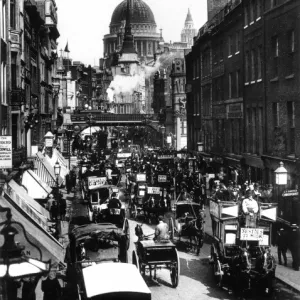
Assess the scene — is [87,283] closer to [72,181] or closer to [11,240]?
[11,240]

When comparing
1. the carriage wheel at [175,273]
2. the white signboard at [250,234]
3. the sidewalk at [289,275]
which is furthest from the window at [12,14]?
the white signboard at [250,234]

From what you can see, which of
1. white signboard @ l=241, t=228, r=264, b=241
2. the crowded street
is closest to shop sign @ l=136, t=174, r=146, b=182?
the crowded street

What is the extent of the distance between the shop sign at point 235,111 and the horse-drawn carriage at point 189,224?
15544 mm

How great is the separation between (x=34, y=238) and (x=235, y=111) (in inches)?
968

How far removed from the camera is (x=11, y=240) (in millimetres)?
9789

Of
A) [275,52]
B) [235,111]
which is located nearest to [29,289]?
[275,52]

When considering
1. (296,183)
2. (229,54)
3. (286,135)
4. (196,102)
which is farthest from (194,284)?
(196,102)

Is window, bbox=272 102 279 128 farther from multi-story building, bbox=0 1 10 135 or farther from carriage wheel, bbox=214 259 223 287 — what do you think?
carriage wheel, bbox=214 259 223 287

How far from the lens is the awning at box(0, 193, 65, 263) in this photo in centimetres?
2144

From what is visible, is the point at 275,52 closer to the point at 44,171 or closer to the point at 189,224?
the point at 189,224

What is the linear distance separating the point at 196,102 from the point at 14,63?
104 feet

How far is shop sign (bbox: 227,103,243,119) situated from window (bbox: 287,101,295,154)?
33.8 ft

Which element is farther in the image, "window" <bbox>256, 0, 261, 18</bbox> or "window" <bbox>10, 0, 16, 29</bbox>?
"window" <bbox>256, 0, 261, 18</bbox>

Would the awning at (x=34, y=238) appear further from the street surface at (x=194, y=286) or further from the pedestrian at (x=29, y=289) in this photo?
the pedestrian at (x=29, y=289)
